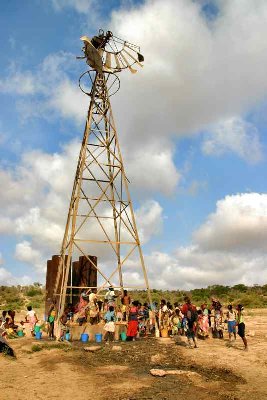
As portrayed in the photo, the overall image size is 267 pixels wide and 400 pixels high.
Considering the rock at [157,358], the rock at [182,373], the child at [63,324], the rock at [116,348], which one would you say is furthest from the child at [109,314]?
the rock at [182,373]

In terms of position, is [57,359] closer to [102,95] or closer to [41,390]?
[41,390]

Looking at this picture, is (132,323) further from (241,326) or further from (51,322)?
(241,326)

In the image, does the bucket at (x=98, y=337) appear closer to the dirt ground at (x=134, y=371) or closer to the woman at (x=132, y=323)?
the dirt ground at (x=134, y=371)

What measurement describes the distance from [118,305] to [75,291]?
9.24 feet

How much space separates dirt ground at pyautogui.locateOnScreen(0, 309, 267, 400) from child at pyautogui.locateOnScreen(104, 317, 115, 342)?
1.14m

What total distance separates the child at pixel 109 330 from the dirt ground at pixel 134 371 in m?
1.14

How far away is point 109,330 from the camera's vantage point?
54.6 feet

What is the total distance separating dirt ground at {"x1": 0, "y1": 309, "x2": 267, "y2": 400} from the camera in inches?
397

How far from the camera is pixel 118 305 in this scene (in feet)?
62.7

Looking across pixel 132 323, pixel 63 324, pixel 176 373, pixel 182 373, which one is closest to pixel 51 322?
pixel 63 324

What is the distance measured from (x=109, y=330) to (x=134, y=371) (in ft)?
15.4

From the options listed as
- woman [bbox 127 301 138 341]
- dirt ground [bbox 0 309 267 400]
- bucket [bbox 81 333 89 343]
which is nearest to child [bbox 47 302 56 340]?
dirt ground [bbox 0 309 267 400]

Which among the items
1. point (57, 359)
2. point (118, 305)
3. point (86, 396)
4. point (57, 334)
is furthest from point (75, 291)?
point (86, 396)

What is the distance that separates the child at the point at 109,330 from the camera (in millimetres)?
16672
